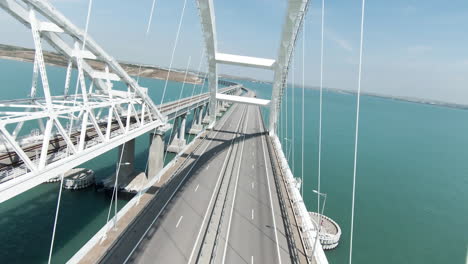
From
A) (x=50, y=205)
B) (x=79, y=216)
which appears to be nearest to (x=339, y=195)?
(x=79, y=216)

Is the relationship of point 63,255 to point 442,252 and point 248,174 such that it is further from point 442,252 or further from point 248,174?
point 442,252

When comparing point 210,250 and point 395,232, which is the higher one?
point 210,250

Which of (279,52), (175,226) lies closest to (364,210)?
(279,52)

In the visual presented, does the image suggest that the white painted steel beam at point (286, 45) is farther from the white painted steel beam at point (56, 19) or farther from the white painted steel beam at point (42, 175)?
the white painted steel beam at point (42, 175)

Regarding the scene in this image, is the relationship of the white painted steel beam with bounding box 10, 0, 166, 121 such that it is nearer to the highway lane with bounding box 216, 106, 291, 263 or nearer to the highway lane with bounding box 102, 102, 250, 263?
the highway lane with bounding box 102, 102, 250, 263

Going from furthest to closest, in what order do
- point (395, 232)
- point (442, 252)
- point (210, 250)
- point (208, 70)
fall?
point (208, 70) < point (395, 232) < point (442, 252) < point (210, 250)

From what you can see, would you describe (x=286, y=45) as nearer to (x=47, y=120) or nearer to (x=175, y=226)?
(x=175, y=226)
